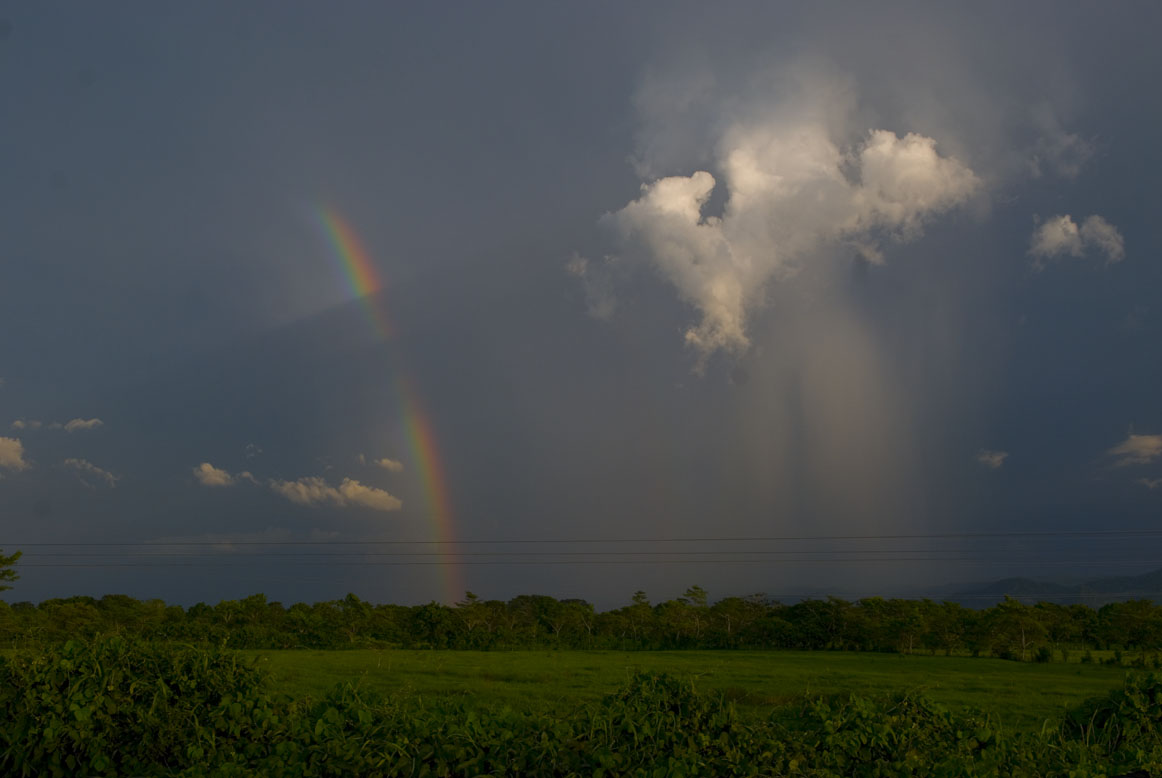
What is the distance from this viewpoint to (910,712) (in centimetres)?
795

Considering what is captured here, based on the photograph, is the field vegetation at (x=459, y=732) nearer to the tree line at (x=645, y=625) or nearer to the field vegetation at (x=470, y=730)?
the field vegetation at (x=470, y=730)

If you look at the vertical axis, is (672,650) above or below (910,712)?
below

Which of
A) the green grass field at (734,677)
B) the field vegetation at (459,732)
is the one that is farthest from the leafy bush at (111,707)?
the green grass field at (734,677)

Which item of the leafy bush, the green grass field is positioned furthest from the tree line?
the leafy bush

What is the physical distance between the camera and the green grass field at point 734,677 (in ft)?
81.6

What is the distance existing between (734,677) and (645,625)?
22775mm

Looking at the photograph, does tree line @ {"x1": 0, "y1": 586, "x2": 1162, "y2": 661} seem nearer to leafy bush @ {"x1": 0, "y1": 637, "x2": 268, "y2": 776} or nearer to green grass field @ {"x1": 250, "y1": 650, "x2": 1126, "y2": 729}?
green grass field @ {"x1": 250, "y1": 650, "x2": 1126, "y2": 729}

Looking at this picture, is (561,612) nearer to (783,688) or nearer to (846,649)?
(846,649)

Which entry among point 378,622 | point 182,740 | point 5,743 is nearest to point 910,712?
point 182,740

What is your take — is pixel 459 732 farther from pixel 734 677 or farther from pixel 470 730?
pixel 734 677

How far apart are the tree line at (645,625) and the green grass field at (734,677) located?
4637mm

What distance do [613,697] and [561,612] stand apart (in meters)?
51.8

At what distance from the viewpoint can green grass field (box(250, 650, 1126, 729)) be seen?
979 inches

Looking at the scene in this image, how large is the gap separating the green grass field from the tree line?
4.64 meters
